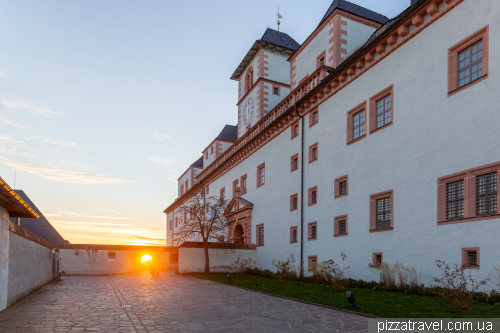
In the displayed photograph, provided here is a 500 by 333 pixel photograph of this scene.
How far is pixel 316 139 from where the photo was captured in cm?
2364

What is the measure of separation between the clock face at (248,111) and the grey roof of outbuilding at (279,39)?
5245 millimetres

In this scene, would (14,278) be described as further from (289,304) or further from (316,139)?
(316,139)

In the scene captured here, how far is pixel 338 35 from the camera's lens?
25344 mm

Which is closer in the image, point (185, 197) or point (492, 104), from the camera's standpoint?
point (492, 104)

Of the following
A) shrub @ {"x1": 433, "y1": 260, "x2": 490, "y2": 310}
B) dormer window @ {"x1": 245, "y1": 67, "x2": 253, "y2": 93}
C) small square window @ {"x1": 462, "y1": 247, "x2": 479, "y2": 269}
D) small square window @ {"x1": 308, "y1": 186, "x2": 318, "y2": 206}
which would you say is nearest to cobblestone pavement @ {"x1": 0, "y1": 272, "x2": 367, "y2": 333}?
shrub @ {"x1": 433, "y1": 260, "x2": 490, "y2": 310}

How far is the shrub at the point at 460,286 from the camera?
10.9 m

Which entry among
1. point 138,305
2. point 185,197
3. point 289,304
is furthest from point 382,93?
point 185,197

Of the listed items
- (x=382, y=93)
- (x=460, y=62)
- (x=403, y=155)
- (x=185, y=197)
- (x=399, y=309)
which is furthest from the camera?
(x=185, y=197)

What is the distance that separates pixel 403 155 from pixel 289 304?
24.5ft

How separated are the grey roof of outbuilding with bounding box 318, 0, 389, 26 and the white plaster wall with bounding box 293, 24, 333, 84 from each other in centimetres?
127

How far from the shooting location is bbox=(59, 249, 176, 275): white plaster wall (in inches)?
1363

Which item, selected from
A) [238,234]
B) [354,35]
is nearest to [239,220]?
[238,234]

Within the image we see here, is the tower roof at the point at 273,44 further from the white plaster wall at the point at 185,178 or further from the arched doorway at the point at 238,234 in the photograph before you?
the white plaster wall at the point at 185,178

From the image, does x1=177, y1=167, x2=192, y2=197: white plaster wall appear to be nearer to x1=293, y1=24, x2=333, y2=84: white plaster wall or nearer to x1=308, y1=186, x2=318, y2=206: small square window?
x1=293, y1=24, x2=333, y2=84: white plaster wall
